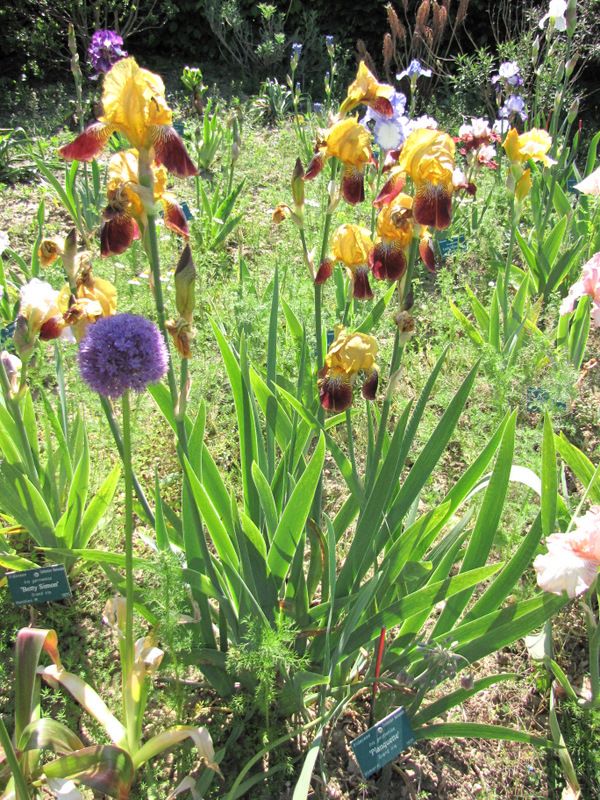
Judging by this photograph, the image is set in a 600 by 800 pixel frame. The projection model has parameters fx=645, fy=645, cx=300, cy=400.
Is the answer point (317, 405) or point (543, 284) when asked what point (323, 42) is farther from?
point (317, 405)

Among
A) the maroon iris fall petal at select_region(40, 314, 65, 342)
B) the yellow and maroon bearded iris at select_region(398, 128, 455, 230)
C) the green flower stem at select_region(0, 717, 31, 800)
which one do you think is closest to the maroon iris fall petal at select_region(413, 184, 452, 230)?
the yellow and maroon bearded iris at select_region(398, 128, 455, 230)

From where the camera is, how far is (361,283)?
1645 millimetres

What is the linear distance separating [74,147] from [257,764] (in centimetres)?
144

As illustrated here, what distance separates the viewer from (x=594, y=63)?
20.1 ft

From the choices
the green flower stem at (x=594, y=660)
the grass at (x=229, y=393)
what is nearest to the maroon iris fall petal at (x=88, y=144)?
the grass at (x=229, y=393)

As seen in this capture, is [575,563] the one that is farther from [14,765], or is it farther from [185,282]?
[14,765]

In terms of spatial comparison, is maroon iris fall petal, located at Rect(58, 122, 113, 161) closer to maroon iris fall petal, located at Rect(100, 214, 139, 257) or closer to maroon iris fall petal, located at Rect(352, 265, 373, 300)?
maroon iris fall petal, located at Rect(100, 214, 139, 257)

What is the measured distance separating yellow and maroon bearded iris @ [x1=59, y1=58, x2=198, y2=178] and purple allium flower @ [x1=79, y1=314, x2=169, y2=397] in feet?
1.01

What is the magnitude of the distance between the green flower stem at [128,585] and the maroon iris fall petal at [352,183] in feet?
2.40

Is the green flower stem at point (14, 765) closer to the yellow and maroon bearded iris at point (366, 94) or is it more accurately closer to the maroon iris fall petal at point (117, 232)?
the maroon iris fall petal at point (117, 232)

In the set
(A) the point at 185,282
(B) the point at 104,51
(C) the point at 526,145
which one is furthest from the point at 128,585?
(B) the point at 104,51

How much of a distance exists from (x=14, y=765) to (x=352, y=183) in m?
1.41

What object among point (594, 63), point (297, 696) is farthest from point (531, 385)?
point (594, 63)

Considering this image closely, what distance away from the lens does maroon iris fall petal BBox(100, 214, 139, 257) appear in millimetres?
1229
